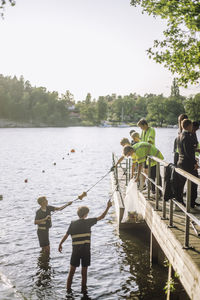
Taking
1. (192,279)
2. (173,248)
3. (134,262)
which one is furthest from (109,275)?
(192,279)

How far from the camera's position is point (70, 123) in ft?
544

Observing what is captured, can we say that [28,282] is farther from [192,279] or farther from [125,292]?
[192,279]

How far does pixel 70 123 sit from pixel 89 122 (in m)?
21.4

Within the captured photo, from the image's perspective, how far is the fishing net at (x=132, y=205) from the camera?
8.23 meters

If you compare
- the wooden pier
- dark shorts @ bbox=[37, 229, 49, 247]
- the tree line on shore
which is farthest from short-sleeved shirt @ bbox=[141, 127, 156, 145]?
the tree line on shore

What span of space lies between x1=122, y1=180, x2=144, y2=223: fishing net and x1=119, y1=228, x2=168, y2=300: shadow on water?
0.96m

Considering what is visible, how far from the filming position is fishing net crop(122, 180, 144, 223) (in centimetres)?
823

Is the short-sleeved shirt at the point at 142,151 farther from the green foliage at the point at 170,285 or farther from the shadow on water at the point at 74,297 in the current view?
the shadow on water at the point at 74,297

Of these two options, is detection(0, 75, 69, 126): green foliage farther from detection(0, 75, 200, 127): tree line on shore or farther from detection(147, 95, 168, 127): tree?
detection(147, 95, 168, 127): tree

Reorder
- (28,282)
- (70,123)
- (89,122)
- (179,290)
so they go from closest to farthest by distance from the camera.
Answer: (179,290)
(28,282)
(70,123)
(89,122)

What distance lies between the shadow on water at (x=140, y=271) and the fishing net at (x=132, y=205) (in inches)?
37.6

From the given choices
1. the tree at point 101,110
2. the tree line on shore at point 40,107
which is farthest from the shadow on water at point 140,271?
the tree at point 101,110

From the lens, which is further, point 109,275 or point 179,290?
point 109,275

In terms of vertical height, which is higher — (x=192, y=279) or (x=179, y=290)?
(x=192, y=279)
